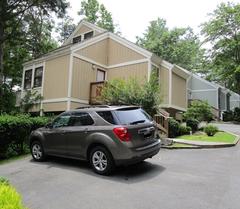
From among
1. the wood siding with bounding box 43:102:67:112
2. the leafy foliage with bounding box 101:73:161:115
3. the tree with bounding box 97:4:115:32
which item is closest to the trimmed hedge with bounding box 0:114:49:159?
the leafy foliage with bounding box 101:73:161:115

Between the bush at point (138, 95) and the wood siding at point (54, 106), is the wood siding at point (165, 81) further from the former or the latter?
the wood siding at point (54, 106)

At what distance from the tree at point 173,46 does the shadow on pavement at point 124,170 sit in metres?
35.0

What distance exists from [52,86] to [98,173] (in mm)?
11502

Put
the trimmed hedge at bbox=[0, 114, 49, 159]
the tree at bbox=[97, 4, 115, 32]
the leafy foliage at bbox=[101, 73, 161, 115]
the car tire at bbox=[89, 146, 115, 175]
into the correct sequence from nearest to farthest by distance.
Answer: the car tire at bbox=[89, 146, 115, 175]
the trimmed hedge at bbox=[0, 114, 49, 159]
the leafy foliage at bbox=[101, 73, 161, 115]
the tree at bbox=[97, 4, 115, 32]

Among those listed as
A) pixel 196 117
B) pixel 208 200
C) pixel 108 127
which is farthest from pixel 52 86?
pixel 208 200

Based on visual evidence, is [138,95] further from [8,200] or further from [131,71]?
[8,200]

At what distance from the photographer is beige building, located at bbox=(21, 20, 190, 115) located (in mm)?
17031

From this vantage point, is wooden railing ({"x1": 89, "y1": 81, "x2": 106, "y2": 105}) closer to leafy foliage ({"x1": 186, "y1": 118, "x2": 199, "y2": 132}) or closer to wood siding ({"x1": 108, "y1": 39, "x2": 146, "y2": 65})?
wood siding ({"x1": 108, "y1": 39, "x2": 146, "y2": 65})

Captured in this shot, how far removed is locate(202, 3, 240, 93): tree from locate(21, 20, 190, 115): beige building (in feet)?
54.3

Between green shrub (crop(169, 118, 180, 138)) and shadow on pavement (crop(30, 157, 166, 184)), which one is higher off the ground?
green shrub (crop(169, 118, 180, 138))

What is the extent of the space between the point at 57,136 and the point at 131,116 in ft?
8.99

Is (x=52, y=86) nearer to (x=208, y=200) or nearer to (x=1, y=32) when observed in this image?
(x=1, y=32)

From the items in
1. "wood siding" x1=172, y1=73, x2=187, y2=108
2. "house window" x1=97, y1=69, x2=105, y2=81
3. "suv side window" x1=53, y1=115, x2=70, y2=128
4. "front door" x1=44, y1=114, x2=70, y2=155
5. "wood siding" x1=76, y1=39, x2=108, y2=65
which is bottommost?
"front door" x1=44, y1=114, x2=70, y2=155

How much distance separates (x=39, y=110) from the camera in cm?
1847
